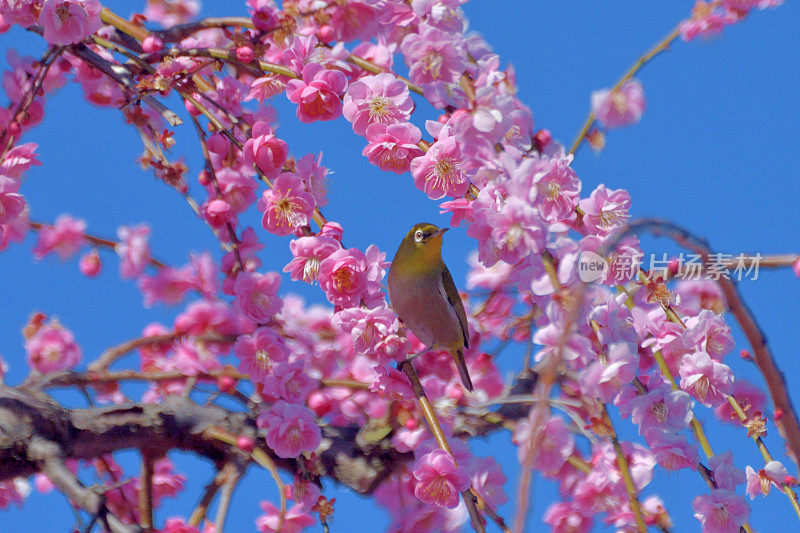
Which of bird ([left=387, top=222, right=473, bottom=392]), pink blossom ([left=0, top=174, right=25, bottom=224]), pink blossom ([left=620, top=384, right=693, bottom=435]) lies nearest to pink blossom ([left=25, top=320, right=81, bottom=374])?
pink blossom ([left=0, top=174, right=25, bottom=224])

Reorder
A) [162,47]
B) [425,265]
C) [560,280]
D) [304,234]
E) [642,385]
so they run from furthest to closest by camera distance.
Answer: [425,265], [162,47], [304,234], [642,385], [560,280]

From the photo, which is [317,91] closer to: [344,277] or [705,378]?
[344,277]

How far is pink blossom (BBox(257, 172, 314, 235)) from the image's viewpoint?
1674 millimetres

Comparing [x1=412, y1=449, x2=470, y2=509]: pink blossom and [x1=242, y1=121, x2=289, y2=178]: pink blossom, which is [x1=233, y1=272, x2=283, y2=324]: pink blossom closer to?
[x1=242, y1=121, x2=289, y2=178]: pink blossom

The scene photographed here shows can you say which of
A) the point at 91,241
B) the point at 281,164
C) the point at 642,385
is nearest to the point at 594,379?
the point at 642,385

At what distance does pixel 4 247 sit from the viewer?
2293mm

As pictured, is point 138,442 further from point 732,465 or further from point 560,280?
point 732,465

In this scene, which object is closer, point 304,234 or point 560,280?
point 560,280

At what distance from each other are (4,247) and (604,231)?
1.85 metres

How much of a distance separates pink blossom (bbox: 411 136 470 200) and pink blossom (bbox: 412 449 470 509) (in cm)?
59

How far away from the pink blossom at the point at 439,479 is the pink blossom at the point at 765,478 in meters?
0.70

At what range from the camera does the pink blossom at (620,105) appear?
1.86 metres

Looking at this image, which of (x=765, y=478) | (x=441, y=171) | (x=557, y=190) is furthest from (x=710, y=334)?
(x=441, y=171)

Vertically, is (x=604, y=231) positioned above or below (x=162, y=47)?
below
